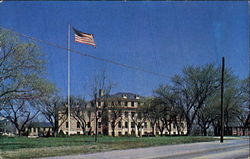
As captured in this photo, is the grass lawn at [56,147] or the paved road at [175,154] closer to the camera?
the paved road at [175,154]

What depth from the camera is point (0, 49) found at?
8328mm

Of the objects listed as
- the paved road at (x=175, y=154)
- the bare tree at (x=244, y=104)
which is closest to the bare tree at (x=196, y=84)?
the bare tree at (x=244, y=104)

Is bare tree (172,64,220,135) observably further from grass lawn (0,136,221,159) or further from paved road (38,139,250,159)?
paved road (38,139,250,159)

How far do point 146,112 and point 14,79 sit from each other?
29563 mm

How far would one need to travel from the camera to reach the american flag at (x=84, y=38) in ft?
24.8

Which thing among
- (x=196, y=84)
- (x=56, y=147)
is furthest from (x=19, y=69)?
(x=196, y=84)

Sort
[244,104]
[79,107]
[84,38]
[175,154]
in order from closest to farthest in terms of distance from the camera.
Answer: [84,38] < [175,154] < [244,104] < [79,107]

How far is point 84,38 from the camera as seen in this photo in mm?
7906

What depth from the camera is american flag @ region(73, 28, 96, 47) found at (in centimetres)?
754

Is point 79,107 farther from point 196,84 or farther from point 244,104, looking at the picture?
point 244,104

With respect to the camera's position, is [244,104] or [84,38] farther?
[244,104]

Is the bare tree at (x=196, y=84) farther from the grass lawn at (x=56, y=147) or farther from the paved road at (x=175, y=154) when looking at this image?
the paved road at (x=175, y=154)

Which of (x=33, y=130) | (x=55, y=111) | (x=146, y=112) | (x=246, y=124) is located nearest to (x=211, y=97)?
(x=246, y=124)

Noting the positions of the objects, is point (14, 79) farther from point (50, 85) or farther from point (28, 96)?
point (50, 85)
